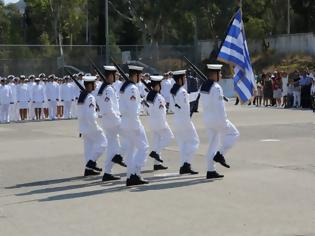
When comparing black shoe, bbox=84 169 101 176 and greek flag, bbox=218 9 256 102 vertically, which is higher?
greek flag, bbox=218 9 256 102

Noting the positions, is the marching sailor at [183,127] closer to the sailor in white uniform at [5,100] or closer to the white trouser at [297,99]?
the sailor in white uniform at [5,100]

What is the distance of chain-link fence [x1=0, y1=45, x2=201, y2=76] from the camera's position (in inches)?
1502

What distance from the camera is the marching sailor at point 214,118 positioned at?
11945 mm

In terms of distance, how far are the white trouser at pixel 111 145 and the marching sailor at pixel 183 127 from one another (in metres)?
1.21

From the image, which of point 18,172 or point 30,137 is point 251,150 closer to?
point 18,172

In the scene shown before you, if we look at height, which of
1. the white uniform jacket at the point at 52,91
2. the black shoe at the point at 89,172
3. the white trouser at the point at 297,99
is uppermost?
the white uniform jacket at the point at 52,91

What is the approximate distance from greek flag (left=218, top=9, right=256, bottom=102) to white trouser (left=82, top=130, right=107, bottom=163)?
2712mm

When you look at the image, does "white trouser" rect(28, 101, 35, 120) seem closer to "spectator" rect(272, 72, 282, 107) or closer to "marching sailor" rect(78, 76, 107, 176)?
"spectator" rect(272, 72, 282, 107)

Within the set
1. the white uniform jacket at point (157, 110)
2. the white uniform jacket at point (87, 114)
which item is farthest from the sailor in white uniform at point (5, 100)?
the white uniform jacket at point (87, 114)

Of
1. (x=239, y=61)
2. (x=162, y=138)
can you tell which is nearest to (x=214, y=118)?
(x=239, y=61)

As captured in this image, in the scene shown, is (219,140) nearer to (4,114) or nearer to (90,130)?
(90,130)

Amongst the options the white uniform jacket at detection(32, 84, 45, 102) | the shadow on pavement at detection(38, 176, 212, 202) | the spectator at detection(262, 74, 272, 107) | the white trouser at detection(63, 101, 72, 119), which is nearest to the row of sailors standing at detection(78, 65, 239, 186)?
the shadow on pavement at detection(38, 176, 212, 202)

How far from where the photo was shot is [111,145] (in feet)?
40.9

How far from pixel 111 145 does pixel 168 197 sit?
2373mm
